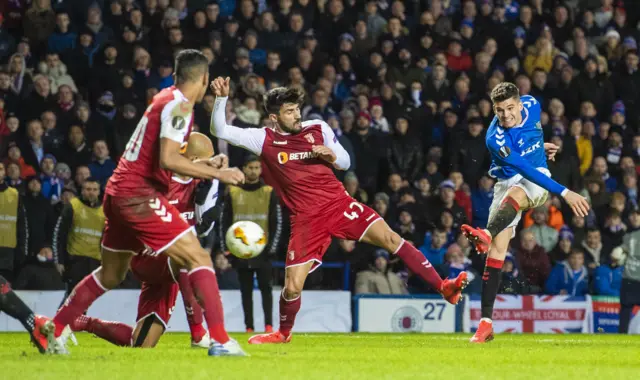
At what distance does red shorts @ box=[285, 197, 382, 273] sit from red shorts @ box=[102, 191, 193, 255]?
2892 mm

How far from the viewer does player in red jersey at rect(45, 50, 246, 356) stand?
328 inches

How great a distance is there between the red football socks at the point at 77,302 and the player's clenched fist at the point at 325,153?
2827mm

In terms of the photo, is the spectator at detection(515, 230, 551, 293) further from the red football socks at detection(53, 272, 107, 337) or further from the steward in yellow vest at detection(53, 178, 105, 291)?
the red football socks at detection(53, 272, 107, 337)

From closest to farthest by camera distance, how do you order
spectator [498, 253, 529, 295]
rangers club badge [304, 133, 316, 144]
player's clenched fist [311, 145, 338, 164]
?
player's clenched fist [311, 145, 338, 164]
rangers club badge [304, 133, 316, 144]
spectator [498, 253, 529, 295]

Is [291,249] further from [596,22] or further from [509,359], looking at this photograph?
[596,22]

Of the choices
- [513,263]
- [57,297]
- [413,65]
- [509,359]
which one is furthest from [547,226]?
[509,359]

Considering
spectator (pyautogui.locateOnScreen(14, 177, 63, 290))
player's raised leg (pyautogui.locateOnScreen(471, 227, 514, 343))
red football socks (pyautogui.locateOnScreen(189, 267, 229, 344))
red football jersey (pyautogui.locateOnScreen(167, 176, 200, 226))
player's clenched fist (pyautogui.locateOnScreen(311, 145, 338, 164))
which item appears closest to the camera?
red football socks (pyautogui.locateOnScreen(189, 267, 229, 344))

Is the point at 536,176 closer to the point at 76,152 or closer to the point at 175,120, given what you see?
the point at 175,120

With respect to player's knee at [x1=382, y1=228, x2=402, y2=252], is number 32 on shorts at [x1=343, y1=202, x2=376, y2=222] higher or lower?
higher

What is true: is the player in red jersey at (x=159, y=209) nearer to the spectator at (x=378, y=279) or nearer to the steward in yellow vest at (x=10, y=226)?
the steward in yellow vest at (x=10, y=226)

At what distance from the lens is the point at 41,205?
16.8m

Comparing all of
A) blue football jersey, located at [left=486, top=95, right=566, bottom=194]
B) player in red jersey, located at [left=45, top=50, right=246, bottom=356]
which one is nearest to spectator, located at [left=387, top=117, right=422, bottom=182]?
blue football jersey, located at [left=486, top=95, right=566, bottom=194]

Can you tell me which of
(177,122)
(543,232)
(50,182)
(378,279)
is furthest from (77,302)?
(543,232)

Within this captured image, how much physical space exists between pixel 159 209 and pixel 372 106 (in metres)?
11.4
